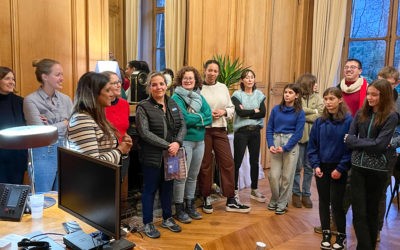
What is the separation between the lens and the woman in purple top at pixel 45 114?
8.89 feet

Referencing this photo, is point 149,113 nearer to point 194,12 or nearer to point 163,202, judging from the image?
point 163,202

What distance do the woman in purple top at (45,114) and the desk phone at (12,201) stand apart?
1022 millimetres

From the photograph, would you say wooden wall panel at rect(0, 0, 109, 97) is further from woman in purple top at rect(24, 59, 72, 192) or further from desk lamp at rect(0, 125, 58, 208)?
desk lamp at rect(0, 125, 58, 208)

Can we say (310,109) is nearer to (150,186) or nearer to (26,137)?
(150,186)

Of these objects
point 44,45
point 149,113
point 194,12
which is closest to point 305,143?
point 149,113

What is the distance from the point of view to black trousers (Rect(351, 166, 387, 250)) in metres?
2.54

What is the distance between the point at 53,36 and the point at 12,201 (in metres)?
2.32

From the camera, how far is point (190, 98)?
11.1 feet

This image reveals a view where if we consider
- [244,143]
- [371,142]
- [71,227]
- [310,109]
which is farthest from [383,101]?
[71,227]

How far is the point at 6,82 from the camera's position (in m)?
2.67

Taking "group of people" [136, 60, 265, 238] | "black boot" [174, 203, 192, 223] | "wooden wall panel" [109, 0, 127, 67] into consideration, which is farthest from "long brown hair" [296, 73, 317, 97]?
"wooden wall panel" [109, 0, 127, 67]

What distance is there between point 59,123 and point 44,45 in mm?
1122

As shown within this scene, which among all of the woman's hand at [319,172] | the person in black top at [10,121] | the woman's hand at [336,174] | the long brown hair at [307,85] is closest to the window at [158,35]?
the long brown hair at [307,85]

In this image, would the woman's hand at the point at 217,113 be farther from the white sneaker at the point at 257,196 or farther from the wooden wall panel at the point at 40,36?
the wooden wall panel at the point at 40,36
